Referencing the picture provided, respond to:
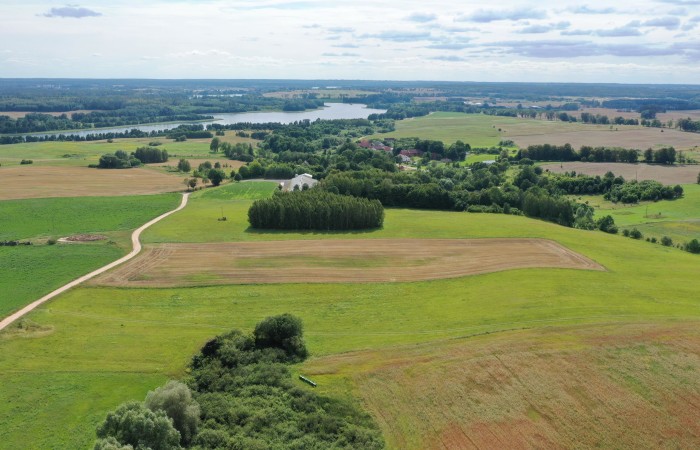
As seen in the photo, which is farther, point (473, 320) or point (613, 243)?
point (613, 243)

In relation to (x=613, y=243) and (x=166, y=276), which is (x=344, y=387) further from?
(x=613, y=243)

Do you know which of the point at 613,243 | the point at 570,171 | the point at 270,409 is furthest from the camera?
the point at 570,171

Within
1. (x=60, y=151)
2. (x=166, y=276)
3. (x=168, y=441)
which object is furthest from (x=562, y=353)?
(x=60, y=151)

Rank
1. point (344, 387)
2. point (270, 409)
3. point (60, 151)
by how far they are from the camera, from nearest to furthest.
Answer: point (270, 409), point (344, 387), point (60, 151)

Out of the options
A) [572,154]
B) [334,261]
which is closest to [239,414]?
[334,261]

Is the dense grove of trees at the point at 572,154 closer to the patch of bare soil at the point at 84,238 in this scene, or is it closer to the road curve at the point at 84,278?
the road curve at the point at 84,278
